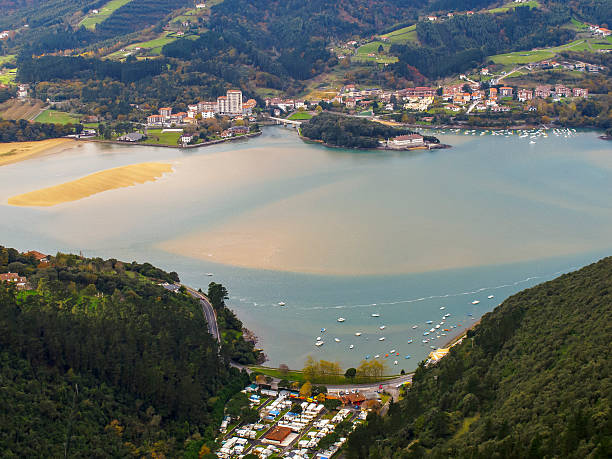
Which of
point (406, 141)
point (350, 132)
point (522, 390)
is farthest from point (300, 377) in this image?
point (350, 132)

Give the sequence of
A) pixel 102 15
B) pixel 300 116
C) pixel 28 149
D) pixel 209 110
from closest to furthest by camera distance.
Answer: pixel 28 149, pixel 209 110, pixel 300 116, pixel 102 15

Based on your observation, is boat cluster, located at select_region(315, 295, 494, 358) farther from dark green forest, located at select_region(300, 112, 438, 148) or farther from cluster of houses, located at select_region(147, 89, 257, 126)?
cluster of houses, located at select_region(147, 89, 257, 126)

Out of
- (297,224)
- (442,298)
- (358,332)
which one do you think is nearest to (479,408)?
(358,332)

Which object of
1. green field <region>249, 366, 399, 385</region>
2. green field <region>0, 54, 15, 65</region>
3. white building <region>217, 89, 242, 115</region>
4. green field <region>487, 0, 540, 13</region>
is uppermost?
green field <region>487, 0, 540, 13</region>

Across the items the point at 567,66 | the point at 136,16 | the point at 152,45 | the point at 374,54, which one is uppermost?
the point at 136,16

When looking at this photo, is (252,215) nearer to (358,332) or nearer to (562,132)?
(358,332)

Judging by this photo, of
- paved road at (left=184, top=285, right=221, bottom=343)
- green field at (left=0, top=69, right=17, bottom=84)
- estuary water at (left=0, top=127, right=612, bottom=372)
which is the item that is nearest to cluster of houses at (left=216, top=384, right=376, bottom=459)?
estuary water at (left=0, top=127, right=612, bottom=372)

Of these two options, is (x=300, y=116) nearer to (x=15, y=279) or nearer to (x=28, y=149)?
(x=28, y=149)
